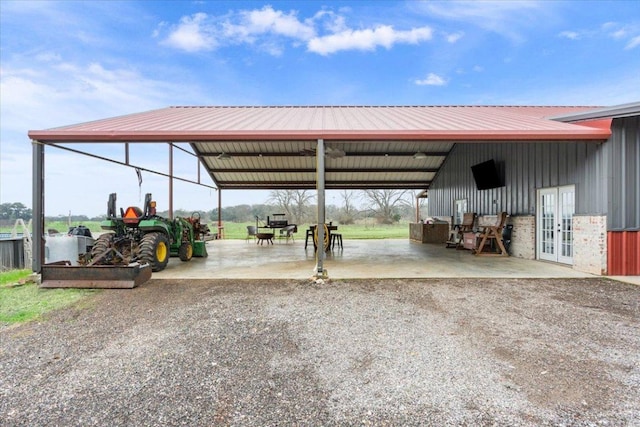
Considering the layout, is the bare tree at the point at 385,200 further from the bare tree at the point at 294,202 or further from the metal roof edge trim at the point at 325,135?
the metal roof edge trim at the point at 325,135

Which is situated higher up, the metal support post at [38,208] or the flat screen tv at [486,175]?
the flat screen tv at [486,175]

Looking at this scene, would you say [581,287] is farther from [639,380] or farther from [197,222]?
[197,222]

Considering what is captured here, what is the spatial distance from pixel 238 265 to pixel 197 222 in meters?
2.67

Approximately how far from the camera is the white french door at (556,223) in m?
6.26

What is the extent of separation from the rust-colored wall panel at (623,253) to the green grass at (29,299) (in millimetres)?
8503

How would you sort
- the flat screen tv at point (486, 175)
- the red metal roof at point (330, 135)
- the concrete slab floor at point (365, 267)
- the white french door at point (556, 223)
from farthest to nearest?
1. the flat screen tv at point (486, 175)
2. the white french door at point (556, 223)
3. the concrete slab floor at point (365, 267)
4. the red metal roof at point (330, 135)

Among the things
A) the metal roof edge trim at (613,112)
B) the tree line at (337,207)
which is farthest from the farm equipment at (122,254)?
the tree line at (337,207)

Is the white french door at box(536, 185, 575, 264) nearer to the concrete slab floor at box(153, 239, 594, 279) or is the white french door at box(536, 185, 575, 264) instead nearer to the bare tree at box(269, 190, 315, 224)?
the concrete slab floor at box(153, 239, 594, 279)

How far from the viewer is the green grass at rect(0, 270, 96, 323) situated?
3510 millimetres

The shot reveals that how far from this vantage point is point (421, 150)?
1152 cm

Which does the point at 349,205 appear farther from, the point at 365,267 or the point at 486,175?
the point at 365,267

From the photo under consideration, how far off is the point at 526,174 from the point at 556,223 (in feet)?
4.75

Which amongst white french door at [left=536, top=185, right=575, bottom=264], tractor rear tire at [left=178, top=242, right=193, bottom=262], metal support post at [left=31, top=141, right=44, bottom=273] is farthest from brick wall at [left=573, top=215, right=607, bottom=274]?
metal support post at [left=31, top=141, right=44, bottom=273]

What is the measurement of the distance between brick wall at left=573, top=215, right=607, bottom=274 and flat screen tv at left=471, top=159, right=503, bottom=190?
299cm
